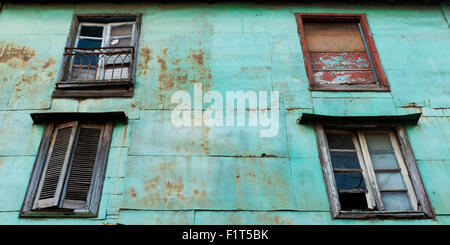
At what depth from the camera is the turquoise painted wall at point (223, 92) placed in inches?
231

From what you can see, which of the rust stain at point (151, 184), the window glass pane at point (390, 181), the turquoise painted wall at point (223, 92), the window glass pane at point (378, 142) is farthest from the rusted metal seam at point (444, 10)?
the rust stain at point (151, 184)

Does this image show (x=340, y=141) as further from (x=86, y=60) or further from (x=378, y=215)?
(x=86, y=60)

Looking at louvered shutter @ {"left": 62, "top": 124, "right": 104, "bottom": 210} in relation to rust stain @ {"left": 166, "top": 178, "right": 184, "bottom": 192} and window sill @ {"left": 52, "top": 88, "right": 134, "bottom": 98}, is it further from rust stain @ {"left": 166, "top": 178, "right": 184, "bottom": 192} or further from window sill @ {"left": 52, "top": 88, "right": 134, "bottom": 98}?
rust stain @ {"left": 166, "top": 178, "right": 184, "bottom": 192}

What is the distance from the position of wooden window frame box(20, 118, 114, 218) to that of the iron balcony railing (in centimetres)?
102

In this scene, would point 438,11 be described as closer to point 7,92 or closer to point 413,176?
point 413,176

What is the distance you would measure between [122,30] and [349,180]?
5.29 metres

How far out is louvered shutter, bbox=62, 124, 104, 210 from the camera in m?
5.87

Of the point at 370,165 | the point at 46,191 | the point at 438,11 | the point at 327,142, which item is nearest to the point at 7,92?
the point at 46,191

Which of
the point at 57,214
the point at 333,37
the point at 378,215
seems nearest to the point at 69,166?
the point at 57,214

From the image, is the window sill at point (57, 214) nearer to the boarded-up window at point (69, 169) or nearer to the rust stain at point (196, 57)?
the boarded-up window at point (69, 169)

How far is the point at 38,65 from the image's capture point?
7.47m

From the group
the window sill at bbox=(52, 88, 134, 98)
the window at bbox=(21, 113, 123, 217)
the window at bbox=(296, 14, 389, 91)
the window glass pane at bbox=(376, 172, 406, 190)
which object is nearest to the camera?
the window at bbox=(21, 113, 123, 217)

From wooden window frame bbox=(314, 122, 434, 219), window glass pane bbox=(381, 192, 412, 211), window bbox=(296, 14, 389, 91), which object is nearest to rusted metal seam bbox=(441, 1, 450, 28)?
window bbox=(296, 14, 389, 91)

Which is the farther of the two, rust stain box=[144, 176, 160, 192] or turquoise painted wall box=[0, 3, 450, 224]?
rust stain box=[144, 176, 160, 192]
